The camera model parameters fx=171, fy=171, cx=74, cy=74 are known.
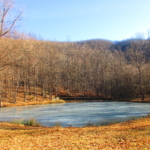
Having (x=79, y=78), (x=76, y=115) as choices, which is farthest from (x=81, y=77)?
(x=76, y=115)

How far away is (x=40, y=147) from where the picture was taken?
18.2ft

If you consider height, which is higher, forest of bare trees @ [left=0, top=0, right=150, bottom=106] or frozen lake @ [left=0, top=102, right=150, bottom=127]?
forest of bare trees @ [left=0, top=0, right=150, bottom=106]

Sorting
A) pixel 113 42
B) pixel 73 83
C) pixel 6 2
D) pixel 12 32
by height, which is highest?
pixel 113 42

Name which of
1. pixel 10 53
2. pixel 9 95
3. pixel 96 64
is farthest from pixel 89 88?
pixel 10 53

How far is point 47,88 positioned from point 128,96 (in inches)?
847

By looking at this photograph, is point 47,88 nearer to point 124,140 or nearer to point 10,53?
point 10,53

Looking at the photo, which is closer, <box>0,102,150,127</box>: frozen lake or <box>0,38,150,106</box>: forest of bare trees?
<box>0,102,150,127</box>: frozen lake

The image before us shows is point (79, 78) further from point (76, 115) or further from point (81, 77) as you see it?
point (76, 115)

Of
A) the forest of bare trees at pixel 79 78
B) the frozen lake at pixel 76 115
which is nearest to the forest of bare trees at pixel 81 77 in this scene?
the forest of bare trees at pixel 79 78

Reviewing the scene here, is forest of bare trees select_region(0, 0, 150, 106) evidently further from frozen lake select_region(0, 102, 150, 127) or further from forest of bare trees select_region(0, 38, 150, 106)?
frozen lake select_region(0, 102, 150, 127)

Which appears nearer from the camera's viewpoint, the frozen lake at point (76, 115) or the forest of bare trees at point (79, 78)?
the frozen lake at point (76, 115)

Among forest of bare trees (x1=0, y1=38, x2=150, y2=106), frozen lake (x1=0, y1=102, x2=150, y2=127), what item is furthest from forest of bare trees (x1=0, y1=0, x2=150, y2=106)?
frozen lake (x1=0, y1=102, x2=150, y2=127)

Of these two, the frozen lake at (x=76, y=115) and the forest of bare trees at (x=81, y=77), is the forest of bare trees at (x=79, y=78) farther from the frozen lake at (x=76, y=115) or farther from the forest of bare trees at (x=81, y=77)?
the frozen lake at (x=76, y=115)

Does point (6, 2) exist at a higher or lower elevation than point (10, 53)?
higher
